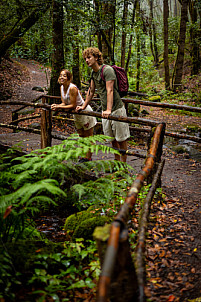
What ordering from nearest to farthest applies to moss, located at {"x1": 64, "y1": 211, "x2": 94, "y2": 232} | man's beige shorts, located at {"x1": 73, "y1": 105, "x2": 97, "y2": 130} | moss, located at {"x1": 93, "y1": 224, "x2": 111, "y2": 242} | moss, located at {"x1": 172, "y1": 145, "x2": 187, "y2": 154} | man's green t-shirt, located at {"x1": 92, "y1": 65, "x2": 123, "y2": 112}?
moss, located at {"x1": 93, "y1": 224, "x2": 111, "y2": 242} < moss, located at {"x1": 64, "y1": 211, "x2": 94, "y2": 232} < man's green t-shirt, located at {"x1": 92, "y1": 65, "x2": 123, "y2": 112} < man's beige shorts, located at {"x1": 73, "y1": 105, "x2": 97, "y2": 130} < moss, located at {"x1": 172, "y1": 145, "x2": 187, "y2": 154}

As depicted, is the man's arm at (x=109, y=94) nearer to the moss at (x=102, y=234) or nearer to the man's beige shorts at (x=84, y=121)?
the man's beige shorts at (x=84, y=121)

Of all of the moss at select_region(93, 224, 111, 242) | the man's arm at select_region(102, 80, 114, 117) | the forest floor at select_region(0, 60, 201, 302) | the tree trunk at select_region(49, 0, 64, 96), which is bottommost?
the forest floor at select_region(0, 60, 201, 302)

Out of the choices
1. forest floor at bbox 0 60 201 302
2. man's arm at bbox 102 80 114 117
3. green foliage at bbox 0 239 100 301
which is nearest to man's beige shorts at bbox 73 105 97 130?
man's arm at bbox 102 80 114 117

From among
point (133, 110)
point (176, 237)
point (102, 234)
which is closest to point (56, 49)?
point (133, 110)

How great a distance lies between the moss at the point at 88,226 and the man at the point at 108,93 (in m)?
1.45

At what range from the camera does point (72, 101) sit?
4.35 metres

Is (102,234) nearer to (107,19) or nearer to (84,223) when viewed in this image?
(84,223)

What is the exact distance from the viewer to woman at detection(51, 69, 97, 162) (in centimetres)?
434

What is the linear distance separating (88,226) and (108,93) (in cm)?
208

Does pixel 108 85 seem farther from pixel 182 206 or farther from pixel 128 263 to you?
pixel 128 263

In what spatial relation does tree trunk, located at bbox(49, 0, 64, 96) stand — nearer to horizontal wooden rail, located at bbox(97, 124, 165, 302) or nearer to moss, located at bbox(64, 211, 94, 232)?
moss, located at bbox(64, 211, 94, 232)

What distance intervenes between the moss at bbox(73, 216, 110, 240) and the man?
1451mm

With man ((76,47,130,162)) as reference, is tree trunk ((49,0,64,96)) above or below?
above

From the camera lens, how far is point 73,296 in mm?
2053
